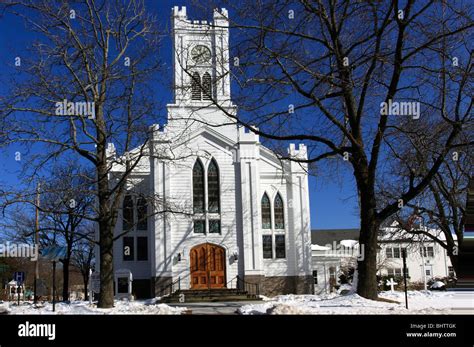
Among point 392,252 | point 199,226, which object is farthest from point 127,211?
point 392,252

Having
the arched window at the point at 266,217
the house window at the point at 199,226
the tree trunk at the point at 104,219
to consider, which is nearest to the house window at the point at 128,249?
the house window at the point at 199,226

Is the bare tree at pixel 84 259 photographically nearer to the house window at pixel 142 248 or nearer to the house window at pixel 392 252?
the house window at pixel 142 248

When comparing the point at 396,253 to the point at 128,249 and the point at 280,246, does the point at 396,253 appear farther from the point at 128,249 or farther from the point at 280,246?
the point at 128,249

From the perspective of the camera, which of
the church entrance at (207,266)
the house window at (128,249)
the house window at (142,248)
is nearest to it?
the church entrance at (207,266)

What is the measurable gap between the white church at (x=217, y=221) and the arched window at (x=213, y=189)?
51mm

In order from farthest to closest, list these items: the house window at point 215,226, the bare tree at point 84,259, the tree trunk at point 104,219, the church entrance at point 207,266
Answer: the bare tree at point 84,259 < the house window at point 215,226 < the church entrance at point 207,266 < the tree trunk at point 104,219

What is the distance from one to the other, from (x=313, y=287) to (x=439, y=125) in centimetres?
1292

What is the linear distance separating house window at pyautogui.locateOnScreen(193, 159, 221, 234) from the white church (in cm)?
5

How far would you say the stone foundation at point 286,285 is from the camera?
95.6 feet

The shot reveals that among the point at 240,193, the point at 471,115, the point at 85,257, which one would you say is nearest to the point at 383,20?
the point at 471,115
